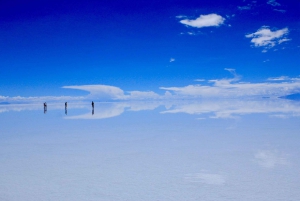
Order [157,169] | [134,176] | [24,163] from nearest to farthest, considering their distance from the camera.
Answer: [134,176]
[157,169]
[24,163]

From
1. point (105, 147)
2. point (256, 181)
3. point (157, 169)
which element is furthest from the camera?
point (105, 147)

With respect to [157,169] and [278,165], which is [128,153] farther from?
[278,165]

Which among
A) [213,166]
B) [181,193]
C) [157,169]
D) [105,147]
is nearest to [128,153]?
[105,147]

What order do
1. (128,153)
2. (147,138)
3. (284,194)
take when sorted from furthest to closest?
(147,138) < (128,153) < (284,194)

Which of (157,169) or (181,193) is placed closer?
(181,193)

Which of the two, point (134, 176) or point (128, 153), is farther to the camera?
point (128, 153)

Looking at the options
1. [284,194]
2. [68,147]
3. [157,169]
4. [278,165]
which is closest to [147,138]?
[68,147]

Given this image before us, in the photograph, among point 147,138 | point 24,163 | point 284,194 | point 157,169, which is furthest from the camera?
point 147,138

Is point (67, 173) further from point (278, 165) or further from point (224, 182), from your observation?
point (278, 165)
